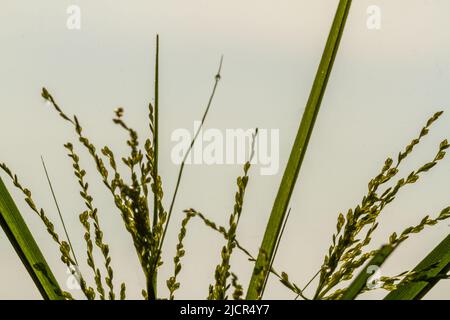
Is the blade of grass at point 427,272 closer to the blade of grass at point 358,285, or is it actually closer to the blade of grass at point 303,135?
the blade of grass at point 358,285

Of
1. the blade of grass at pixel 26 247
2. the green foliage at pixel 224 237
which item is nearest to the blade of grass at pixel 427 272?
the green foliage at pixel 224 237

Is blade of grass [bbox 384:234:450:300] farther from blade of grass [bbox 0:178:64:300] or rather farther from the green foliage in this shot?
blade of grass [bbox 0:178:64:300]

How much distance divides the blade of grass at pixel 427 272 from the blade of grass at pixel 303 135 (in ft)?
0.64

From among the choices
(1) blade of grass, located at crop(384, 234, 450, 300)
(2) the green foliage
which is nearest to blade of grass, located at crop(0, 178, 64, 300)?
(2) the green foliage

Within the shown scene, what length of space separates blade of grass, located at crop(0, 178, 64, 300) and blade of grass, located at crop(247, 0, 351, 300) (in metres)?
0.32

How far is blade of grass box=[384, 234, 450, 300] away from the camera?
88 cm

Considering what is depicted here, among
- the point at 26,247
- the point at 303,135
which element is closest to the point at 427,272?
the point at 303,135

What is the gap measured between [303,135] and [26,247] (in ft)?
1.51

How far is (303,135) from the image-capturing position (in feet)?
3.04

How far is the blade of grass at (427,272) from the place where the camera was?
0.88m

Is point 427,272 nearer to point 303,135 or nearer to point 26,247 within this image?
point 303,135

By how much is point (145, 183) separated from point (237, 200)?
0.13 metres
